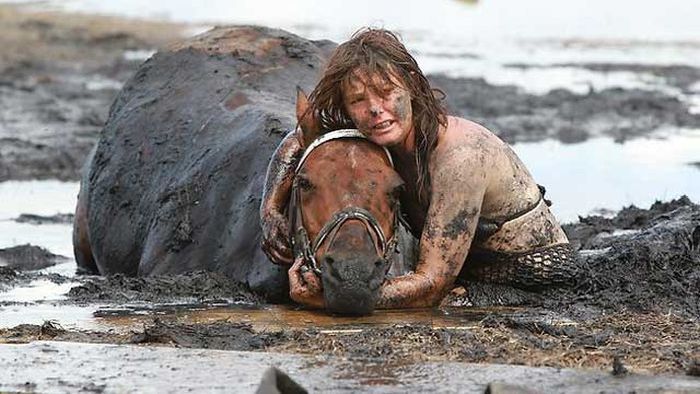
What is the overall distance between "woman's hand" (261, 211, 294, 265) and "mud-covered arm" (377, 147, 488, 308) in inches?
19.7

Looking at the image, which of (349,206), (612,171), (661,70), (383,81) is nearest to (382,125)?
(383,81)

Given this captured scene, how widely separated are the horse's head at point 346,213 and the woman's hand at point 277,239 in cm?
18

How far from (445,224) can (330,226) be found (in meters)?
0.64

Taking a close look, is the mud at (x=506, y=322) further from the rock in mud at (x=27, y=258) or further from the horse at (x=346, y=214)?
the rock in mud at (x=27, y=258)

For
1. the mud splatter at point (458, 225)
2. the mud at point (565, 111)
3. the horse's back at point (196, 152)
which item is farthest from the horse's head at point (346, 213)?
the mud at point (565, 111)

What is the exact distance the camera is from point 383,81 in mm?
6789

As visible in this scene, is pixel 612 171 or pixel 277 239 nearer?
pixel 277 239

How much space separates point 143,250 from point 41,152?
Answer: 16.7 feet

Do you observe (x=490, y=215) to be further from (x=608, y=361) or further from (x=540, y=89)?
(x=540, y=89)

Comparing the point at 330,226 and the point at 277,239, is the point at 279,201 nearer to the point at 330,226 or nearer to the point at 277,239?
the point at 277,239

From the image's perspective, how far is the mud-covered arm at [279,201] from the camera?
709 cm

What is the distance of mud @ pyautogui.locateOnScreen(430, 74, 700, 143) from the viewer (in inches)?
607

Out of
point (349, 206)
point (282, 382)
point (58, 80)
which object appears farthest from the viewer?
point (58, 80)

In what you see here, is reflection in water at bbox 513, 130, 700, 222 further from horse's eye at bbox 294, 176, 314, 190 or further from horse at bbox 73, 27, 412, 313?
horse's eye at bbox 294, 176, 314, 190
